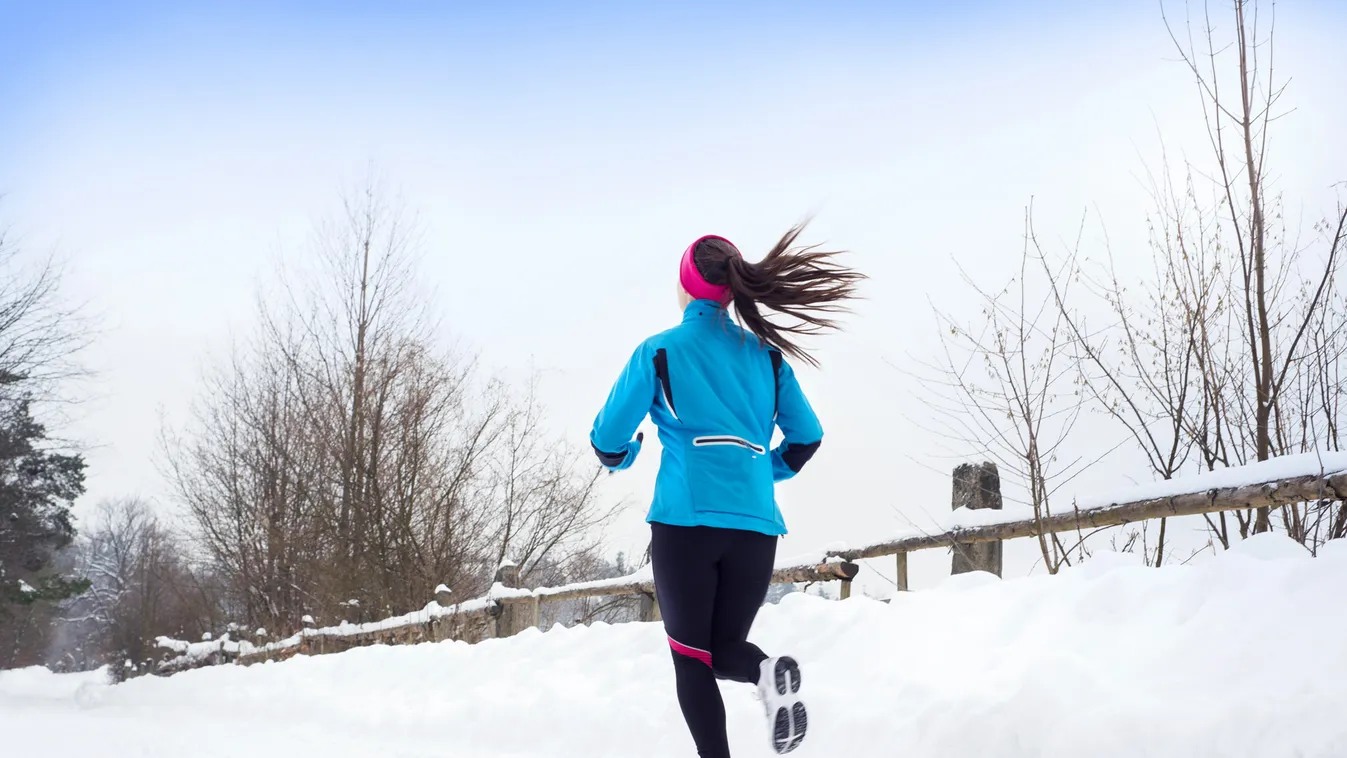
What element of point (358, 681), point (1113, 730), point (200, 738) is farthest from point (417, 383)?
point (1113, 730)

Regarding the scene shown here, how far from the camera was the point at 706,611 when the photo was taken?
2.76m

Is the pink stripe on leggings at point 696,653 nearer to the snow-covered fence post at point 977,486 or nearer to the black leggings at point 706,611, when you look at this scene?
the black leggings at point 706,611

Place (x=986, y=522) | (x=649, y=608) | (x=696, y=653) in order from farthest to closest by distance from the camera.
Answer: (x=649, y=608)
(x=986, y=522)
(x=696, y=653)

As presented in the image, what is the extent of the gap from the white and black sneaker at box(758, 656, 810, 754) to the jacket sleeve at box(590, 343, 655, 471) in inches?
31.0

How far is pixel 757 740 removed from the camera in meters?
3.66

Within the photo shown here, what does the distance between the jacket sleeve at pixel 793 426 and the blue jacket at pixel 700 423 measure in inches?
6.1

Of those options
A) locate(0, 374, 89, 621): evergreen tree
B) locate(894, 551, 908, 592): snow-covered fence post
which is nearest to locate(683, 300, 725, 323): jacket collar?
locate(894, 551, 908, 592): snow-covered fence post

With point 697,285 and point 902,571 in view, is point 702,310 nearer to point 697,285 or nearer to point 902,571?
point 697,285

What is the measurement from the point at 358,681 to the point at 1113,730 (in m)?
6.25

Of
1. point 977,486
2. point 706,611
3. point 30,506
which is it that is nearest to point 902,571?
point 977,486

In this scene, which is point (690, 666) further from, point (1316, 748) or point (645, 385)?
point (1316, 748)

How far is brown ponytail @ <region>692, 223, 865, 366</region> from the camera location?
9.75ft

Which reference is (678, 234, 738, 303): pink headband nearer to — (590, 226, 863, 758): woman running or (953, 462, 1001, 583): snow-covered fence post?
(590, 226, 863, 758): woman running

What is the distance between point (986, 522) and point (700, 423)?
7.72 ft
